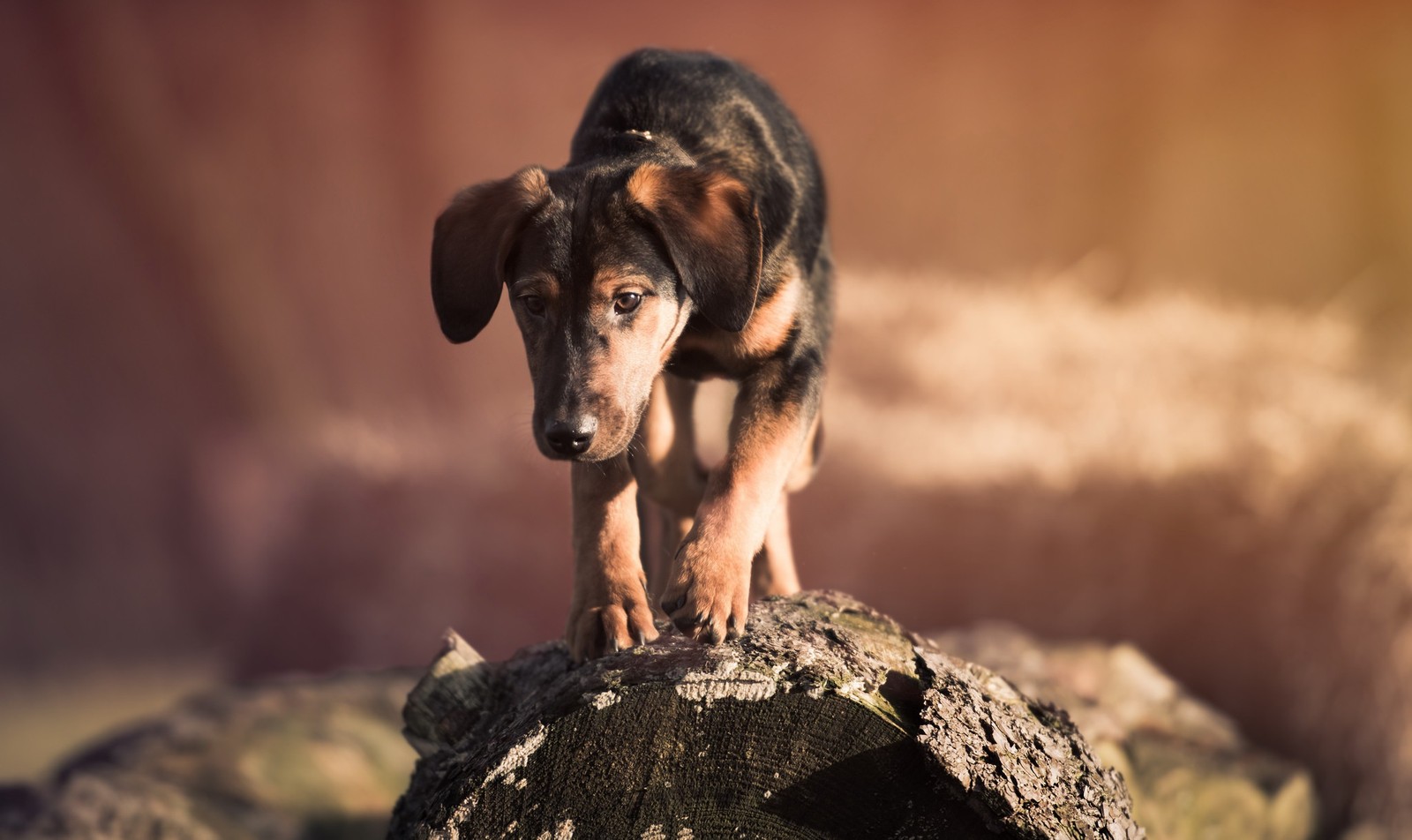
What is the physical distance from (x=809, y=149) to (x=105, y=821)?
204 inches

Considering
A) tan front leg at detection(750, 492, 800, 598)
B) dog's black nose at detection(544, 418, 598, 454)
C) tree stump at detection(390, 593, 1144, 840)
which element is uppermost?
tan front leg at detection(750, 492, 800, 598)

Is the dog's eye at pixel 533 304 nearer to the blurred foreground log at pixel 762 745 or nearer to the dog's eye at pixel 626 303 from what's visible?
the dog's eye at pixel 626 303

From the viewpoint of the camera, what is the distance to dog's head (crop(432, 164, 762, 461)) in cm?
285

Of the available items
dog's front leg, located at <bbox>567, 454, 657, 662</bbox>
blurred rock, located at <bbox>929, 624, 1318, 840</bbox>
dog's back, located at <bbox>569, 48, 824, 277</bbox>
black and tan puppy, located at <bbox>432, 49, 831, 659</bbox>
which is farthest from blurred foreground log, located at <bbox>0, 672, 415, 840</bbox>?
dog's back, located at <bbox>569, 48, 824, 277</bbox>

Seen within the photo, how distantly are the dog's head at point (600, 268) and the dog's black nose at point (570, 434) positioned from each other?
26 mm

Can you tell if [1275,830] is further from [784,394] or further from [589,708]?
[589,708]

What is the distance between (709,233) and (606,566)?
0.92m

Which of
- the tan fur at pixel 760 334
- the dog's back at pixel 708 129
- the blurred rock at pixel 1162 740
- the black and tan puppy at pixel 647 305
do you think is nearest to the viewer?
the black and tan puppy at pixel 647 305

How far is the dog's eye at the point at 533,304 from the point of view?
9.68 feet

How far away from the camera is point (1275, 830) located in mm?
7066

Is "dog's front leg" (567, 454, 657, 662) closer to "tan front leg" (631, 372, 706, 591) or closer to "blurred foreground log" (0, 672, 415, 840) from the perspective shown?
"tan front leg" (631, 372, 706, 591)

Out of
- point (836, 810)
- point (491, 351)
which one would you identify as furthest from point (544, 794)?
point (491, 351)

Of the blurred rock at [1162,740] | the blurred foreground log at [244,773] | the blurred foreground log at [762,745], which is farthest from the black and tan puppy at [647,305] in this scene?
the blurred foreground log at [244,773]

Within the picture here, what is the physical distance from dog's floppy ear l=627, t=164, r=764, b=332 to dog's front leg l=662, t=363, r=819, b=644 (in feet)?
1.26
